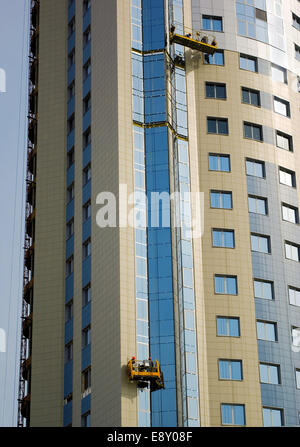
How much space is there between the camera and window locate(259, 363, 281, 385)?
7606 centimetres

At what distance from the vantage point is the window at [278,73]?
8931cm

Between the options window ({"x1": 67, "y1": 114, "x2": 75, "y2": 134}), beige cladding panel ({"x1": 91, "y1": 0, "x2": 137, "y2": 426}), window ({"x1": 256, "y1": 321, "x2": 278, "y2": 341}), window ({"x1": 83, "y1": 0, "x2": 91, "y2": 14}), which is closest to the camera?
beige cladding panel ({"x1": 91, "y1": 0, "x2": 137, "y2": 426})

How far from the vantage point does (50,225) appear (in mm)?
87875

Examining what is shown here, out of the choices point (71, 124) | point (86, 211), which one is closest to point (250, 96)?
point (71, 124)

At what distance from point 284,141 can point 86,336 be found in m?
28.2

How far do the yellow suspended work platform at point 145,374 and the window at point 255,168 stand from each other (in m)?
22.4

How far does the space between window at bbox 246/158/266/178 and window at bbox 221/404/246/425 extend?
22.4 meters

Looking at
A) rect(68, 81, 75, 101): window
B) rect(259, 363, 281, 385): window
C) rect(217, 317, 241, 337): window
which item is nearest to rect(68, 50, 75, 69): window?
rect(68, 81, 75, 101): window

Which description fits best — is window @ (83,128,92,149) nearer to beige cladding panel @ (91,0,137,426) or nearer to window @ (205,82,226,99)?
beige cladding panel @ (91,0,137,426)

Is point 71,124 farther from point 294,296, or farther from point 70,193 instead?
point 294,296

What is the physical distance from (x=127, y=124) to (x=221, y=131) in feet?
32.0

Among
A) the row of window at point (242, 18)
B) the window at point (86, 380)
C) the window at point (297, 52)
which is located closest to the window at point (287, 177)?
the window at point (297, 52)

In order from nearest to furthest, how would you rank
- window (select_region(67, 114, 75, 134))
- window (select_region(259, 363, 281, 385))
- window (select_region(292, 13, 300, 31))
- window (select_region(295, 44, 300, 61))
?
1. window (select_region(259, 363, 281, 385))
2. window (select_region(67, 114, 75, 134))
3. window (select_region(295, 44, 300, 61))
4. window (select_region(292, 13, 300, 31))

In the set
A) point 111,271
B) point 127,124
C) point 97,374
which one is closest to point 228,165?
point 127,124
